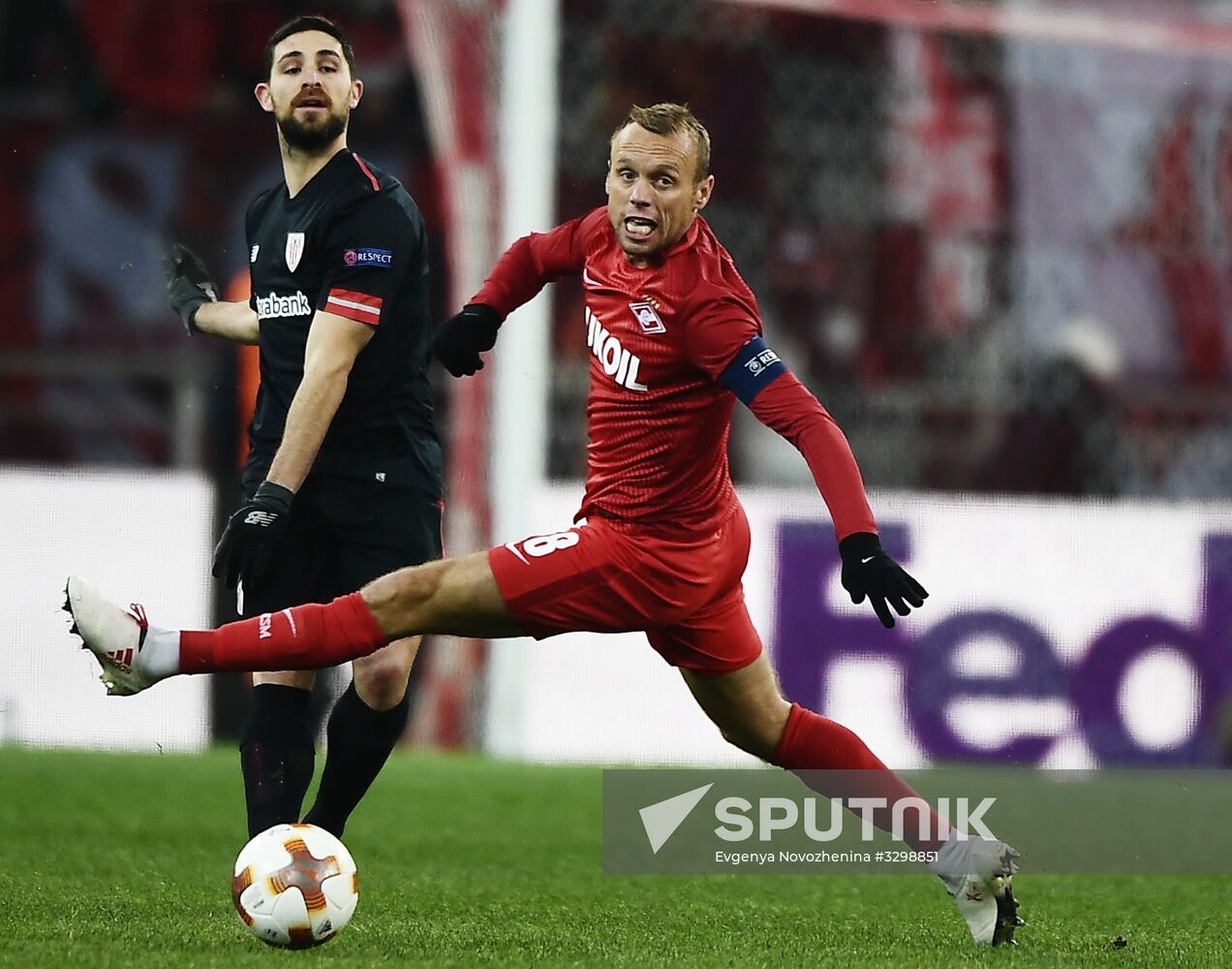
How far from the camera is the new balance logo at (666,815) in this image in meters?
6.92

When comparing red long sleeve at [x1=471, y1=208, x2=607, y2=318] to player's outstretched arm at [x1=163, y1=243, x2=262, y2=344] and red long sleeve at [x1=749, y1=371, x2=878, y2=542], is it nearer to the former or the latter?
player's outstretched arm at [x1=163, y1=243, x2=262, y2=344]

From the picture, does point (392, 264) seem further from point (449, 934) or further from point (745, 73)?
point (745, 73)

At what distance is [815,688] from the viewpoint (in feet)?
32.4

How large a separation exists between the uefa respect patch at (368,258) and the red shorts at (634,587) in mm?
858

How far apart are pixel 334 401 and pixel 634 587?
35.1 inches

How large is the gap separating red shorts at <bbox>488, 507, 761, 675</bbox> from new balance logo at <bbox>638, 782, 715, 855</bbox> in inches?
78.2

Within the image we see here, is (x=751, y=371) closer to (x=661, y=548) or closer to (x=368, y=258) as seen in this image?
(x=661, y=548)

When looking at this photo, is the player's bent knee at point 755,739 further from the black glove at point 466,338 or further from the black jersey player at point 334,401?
the black glove at point 466,338

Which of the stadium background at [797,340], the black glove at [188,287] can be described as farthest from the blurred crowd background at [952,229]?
the black glove at [188,287]

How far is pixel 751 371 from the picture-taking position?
14.7ft

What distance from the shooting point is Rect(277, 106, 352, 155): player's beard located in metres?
5.09

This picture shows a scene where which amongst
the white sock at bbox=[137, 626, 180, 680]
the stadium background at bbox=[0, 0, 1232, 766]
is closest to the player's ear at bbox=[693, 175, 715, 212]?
the white sock at bbox=[137, 626, 180, 680]

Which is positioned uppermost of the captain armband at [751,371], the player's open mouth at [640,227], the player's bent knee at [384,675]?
the player's open mouth at [640,227]

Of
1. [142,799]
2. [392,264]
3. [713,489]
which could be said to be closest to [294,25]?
[392,264]
